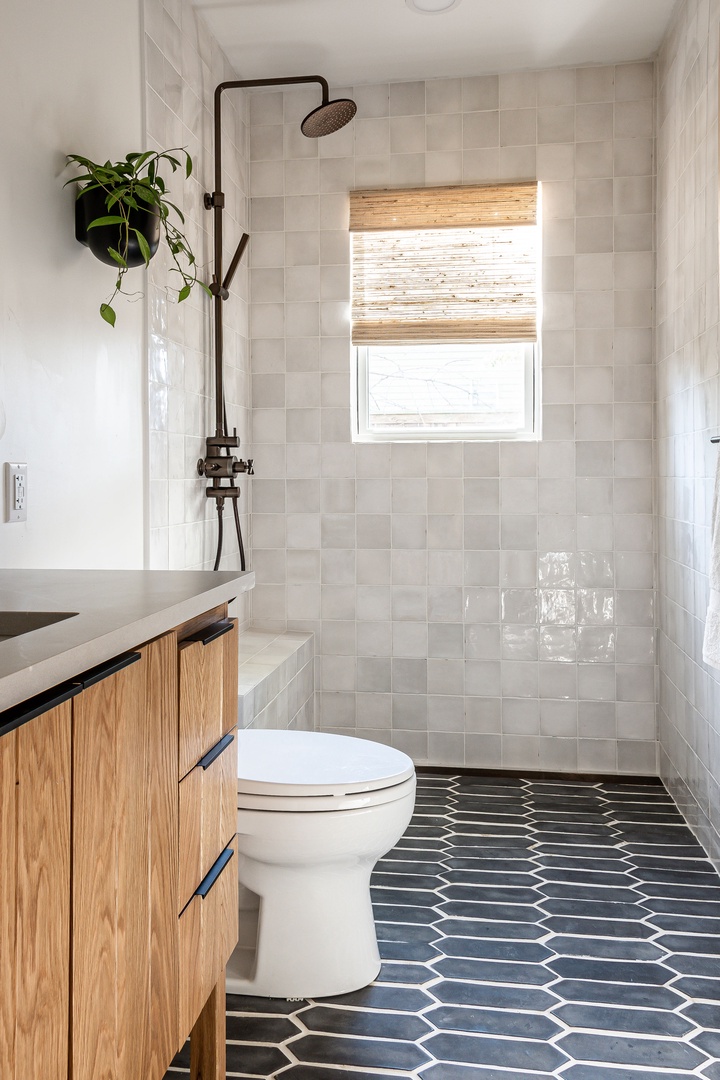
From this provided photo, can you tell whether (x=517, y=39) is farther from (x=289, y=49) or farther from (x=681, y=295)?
(x=681, y=295)

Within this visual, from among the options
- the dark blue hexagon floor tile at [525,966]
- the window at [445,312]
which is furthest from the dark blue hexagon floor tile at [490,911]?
the window at [445,312]

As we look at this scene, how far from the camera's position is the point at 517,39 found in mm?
2912

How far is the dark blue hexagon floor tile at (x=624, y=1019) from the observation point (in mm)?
1661

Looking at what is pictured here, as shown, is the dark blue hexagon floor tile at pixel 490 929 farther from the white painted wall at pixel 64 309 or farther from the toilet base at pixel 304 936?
the white painted wall at pixel 64 309

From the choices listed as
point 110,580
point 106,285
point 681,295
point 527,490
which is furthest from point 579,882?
point 106,285

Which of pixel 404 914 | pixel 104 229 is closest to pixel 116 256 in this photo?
pixel 104 229

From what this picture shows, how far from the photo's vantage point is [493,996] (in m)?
1.78

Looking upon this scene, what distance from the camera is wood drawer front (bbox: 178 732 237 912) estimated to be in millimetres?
1223

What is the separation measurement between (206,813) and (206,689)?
0.19m

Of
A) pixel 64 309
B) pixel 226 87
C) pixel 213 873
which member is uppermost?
pixel 226 87

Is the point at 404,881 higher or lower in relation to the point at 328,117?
lower

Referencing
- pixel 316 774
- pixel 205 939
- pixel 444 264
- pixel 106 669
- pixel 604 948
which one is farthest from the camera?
pixel 444 264

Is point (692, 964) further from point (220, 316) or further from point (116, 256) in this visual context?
point (220, 316)

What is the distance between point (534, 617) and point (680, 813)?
80 centimetres
